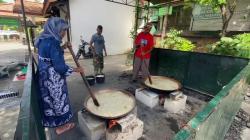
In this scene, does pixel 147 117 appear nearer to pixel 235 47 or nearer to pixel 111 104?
pixel 111 104

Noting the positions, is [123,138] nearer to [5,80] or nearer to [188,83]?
[188,83]

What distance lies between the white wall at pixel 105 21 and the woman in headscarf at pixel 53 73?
252 inches

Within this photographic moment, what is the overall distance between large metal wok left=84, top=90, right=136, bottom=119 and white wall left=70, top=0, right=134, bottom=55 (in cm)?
633

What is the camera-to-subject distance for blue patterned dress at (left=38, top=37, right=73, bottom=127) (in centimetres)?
202

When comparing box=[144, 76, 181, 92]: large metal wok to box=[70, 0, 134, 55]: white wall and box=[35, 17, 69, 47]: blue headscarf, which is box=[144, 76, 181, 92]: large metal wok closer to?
box=[35, 17, 69, 47]: blue headscarf

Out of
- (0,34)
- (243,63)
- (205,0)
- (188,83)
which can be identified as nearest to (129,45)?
(205,0)

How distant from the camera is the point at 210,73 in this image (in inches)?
146

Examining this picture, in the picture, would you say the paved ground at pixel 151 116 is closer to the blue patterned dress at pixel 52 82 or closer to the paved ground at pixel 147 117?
the paved ground at pixel 147 117

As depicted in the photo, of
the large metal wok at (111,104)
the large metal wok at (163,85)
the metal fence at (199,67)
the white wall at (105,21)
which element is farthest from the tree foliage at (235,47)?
the white wall at (105,21)

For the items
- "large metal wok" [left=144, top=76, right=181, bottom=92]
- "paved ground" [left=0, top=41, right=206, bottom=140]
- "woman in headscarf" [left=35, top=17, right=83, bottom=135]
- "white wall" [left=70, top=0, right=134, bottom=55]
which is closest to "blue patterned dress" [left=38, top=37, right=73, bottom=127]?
"woman in headscarf" [left=35, top=17, right=83, bottom=135]

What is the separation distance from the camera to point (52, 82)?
2139mm

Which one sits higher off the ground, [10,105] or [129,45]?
[129,45]

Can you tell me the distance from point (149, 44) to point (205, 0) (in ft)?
8.30

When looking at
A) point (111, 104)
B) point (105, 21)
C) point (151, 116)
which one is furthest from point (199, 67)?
point (105, 21)
